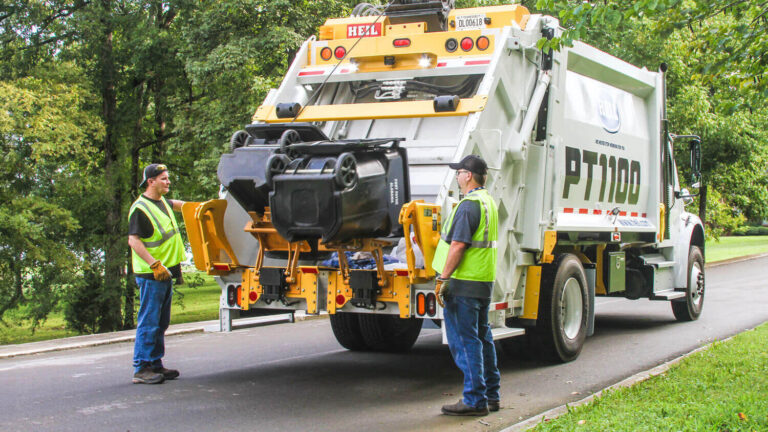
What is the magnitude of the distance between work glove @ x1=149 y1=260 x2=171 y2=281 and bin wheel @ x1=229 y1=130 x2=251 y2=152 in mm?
1170

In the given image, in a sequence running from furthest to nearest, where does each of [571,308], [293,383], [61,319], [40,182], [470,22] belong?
[61,319] → [40,182] → [571,308] → [470,22] → [293,383]

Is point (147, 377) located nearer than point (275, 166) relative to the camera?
No

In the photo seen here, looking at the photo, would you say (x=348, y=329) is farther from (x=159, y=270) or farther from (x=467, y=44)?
(x=467, y=44)

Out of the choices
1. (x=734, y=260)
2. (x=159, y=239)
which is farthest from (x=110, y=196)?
(x=734, y=260)

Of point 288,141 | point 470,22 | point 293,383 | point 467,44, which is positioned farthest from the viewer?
point 470,22

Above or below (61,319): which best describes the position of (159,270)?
above

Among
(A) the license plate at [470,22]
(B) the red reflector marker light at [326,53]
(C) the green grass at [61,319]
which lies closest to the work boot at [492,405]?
(A) the license plate at [470,22]

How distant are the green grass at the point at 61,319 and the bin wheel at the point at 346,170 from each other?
396 inches

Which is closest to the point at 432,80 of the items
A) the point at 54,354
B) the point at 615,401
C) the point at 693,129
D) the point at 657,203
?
the point at 615,401

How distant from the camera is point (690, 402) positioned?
5516 mm

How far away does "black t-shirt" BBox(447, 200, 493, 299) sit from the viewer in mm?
5449

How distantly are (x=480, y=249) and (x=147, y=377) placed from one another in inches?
119

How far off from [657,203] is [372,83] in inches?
169

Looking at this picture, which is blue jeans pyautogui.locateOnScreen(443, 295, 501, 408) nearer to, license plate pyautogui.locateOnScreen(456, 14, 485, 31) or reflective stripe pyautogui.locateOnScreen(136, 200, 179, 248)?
reflective stripe pyautogui.locateOnScreen(136, 200, 179, 248)
